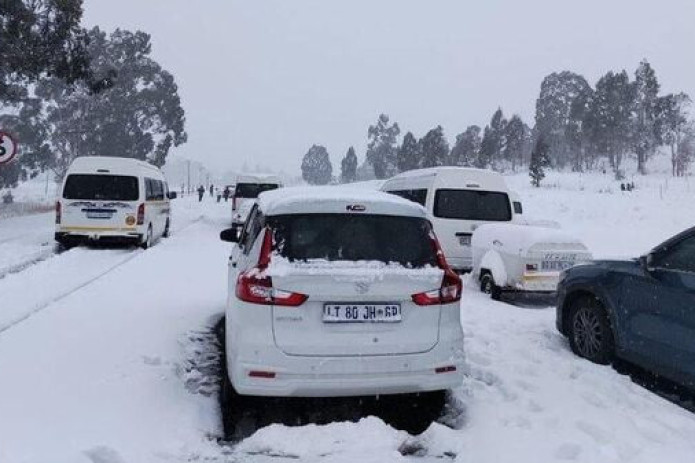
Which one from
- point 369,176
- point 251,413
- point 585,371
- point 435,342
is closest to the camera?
point 435,342

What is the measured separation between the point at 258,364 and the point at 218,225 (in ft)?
75.1

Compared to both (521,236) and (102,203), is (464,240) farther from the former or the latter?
(102,203)

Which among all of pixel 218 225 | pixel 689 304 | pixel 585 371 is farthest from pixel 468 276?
pixel 218 225

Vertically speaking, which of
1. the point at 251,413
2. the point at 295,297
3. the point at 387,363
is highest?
the point at 295,297

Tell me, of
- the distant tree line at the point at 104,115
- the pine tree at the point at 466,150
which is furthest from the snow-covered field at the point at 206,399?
the pine tree at the point at 466,150

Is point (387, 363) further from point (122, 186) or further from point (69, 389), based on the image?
point (122, 186)

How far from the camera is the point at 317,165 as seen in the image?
157875 millimetres

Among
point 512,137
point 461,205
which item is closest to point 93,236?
point 461,205

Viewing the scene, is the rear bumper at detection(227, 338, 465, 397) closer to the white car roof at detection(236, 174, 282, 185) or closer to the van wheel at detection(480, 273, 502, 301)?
the van wheel at detection(480, 273, 502, 301)

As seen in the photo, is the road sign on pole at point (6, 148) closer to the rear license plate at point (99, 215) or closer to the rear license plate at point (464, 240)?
the rear license plate at point (99, 215)

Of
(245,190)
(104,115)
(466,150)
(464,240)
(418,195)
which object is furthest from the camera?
(466,150)

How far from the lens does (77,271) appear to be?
1239cm

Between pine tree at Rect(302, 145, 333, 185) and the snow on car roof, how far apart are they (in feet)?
477

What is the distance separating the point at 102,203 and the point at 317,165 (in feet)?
471
